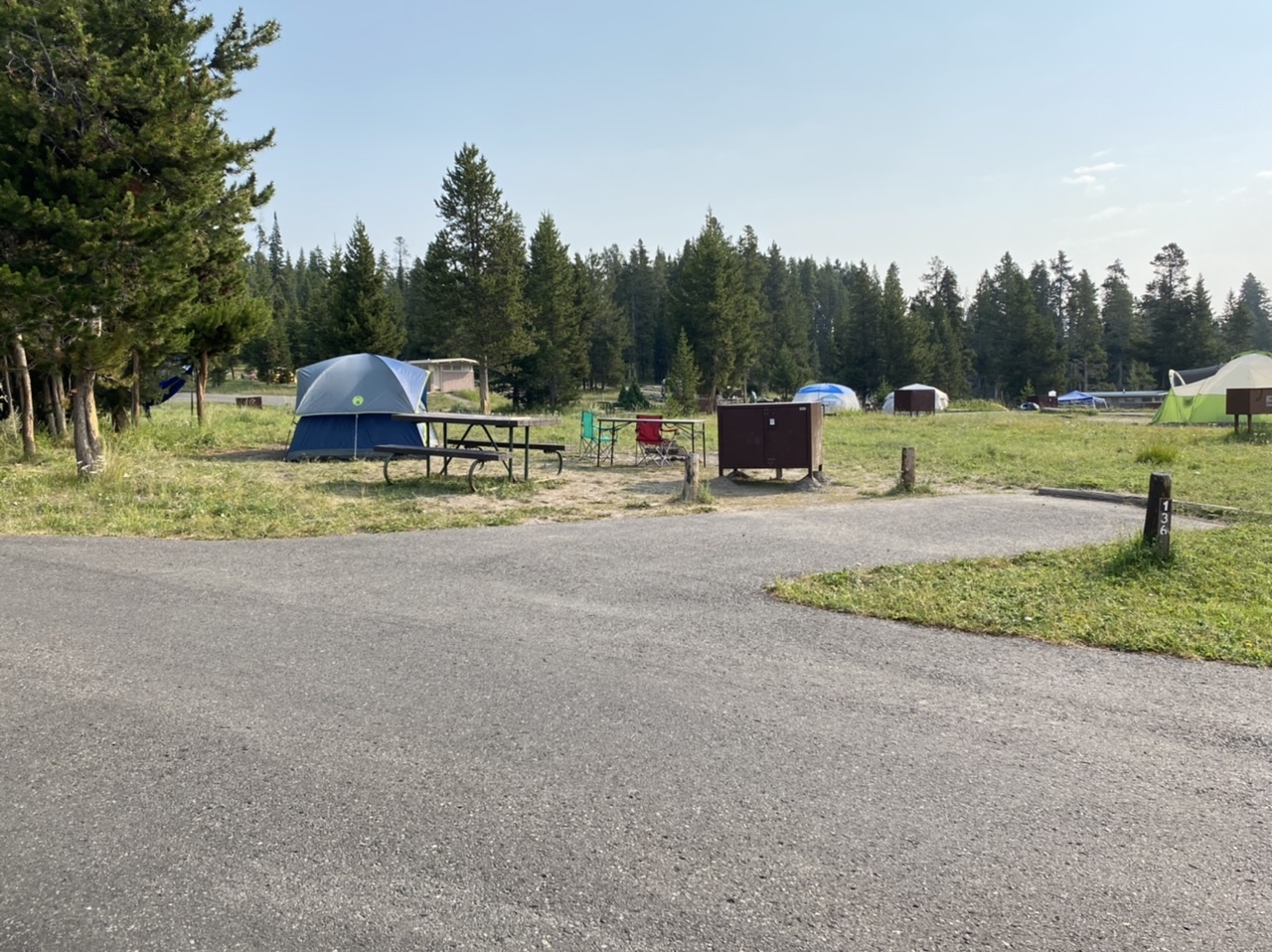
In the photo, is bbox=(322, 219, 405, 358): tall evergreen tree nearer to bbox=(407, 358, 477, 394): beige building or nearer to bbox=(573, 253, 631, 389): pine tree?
bbox=(407, 358, 477, 394): beige building

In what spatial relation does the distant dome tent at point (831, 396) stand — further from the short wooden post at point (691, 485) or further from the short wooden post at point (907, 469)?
the short wooden post at point (691, 485)

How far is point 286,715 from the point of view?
3959mm

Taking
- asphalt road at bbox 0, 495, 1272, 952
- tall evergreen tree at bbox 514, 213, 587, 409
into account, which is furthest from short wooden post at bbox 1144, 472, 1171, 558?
tall evergreen tree at bbox 514, 213, 587, 409

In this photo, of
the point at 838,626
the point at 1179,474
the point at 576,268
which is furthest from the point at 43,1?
the point at 576,268

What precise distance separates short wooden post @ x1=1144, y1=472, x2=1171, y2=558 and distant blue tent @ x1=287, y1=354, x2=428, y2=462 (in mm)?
13194

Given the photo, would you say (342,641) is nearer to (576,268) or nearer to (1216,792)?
(1216,792)

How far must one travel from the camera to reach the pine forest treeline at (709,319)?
1465 inches

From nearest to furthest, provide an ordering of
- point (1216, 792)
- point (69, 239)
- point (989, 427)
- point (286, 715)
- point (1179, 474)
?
point (1216, 792), point (286, 715), point (69, 239), point (1179, 474), point (989, 427)

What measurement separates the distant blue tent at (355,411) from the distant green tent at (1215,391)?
25.3 m

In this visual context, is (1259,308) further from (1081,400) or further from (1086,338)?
(1081,400)

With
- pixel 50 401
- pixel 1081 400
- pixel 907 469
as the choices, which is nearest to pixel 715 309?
pixel 50 401

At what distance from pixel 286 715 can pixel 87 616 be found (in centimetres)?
259

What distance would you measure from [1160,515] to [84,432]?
528 inches

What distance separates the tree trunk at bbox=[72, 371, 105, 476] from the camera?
40.2ft
